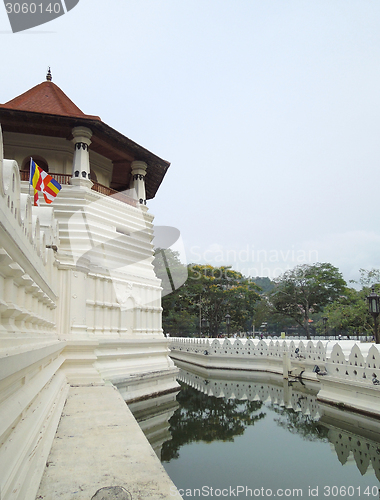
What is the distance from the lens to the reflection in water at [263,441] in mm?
5840

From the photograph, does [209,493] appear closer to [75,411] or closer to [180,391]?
[75,411]

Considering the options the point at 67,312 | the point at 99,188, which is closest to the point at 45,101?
the point at 99,188

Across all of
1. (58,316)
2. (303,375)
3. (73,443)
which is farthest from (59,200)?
(303,375)

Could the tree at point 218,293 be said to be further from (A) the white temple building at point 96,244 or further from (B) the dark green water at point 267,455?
(B) the dark green water at point 267,455

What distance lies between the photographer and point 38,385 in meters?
3.82

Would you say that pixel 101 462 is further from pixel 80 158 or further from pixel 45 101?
pixel 45 101

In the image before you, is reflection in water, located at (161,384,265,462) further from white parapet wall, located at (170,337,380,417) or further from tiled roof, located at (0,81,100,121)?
tiled roof, located at (0,81,100,121)

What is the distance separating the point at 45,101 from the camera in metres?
15.0

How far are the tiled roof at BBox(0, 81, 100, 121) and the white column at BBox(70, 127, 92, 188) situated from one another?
1434 mm

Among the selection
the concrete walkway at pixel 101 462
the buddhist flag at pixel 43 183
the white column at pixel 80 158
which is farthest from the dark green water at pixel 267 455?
the white column at pixel 80 158

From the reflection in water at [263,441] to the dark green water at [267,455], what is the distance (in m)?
0.01

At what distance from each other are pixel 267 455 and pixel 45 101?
1435 cm

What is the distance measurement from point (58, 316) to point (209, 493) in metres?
4.91

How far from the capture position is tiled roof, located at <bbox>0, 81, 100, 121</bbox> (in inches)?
570
